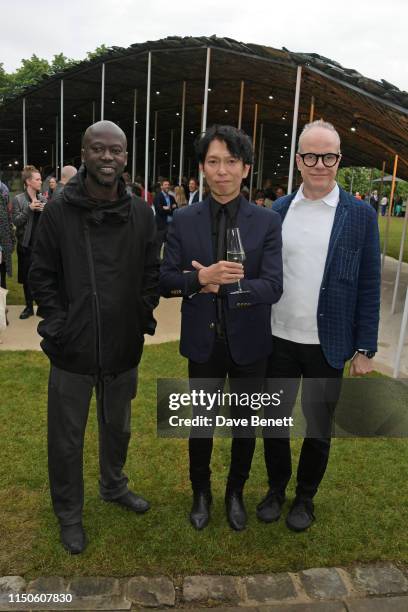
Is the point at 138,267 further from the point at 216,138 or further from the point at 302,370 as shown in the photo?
the point at 302,370

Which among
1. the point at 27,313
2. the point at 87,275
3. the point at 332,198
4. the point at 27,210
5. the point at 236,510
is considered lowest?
the point at 236,510

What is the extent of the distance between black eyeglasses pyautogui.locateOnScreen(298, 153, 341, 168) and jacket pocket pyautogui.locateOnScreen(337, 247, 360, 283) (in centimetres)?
44

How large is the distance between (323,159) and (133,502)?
233cm

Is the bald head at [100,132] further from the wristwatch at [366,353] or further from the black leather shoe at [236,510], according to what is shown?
the black leather shoe at [236,510]

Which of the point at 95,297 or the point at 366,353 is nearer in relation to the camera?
the point at 95,297

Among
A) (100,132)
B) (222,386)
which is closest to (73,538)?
(222,386)

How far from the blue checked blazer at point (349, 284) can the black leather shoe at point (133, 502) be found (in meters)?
1.50

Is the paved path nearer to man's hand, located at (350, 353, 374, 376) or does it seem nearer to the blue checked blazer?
man's hand, located at (350, 353, 374, 376)

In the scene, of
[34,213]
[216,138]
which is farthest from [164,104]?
[216,138]

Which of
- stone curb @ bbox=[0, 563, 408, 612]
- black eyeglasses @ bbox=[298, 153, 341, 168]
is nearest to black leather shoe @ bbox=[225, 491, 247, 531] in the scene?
stone curb @ bbox=[0, 563, 408, 612]

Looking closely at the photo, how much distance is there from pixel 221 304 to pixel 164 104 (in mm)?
18485

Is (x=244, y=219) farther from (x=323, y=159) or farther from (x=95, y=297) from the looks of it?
(x=95, y=297)

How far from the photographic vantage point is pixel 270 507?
315 cm

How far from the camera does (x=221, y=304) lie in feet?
8.71
